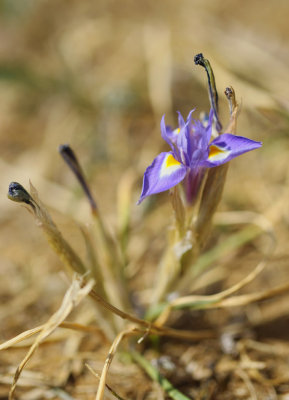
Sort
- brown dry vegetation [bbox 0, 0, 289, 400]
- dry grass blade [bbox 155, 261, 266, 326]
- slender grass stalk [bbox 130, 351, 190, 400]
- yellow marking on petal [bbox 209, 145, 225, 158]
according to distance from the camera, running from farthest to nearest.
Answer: brown dry vegetation [bbox 0, 0, 289, 400] < dry grass blade [bbox 155, 261, 266, 326] < slender grass stalk [bbox 130, 351, 190, 400] < yellow marking on petal [bbox 209, 145, 225, 158]

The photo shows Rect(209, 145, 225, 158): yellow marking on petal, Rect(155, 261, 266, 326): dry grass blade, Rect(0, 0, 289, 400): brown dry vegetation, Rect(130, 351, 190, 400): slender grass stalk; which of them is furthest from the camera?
Rect(0, 0, 289, 400): brown dry vegetation

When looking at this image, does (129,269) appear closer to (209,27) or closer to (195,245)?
(195,245)

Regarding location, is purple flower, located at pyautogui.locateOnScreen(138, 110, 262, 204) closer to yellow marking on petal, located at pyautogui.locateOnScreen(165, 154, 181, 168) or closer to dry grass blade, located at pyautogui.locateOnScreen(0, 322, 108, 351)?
yellow marking on petal, located at pyautogui.locateOnScreen(165, 154, 181, 168)

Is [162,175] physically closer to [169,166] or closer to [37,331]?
[169,166]

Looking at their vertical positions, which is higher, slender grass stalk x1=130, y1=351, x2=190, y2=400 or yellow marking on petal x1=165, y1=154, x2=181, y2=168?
yellow marking on petal x1=165, y1=154, x2=181, y2=168

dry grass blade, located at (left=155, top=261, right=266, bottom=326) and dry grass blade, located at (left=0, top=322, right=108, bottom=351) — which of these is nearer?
dry grass blade, located at (left=0, top=322, right=108, bottom=351)

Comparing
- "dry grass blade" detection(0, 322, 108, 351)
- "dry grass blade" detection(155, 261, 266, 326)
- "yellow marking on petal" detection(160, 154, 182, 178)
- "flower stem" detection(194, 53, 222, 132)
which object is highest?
"flower stem" detection(194, 53, 222, 132)

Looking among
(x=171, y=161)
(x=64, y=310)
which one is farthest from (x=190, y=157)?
(x=64, y=310)

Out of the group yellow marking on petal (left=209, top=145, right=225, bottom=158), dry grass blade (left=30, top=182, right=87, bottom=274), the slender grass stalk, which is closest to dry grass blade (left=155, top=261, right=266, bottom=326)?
the slender grass stalk

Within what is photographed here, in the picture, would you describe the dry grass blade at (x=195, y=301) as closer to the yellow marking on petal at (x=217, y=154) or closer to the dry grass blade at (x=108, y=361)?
the dry grass blade at (x=108, y=361)
